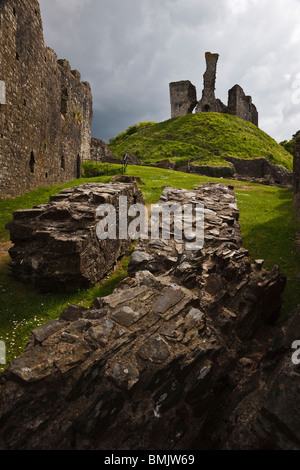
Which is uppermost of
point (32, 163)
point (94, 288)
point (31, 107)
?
point (31, 107)

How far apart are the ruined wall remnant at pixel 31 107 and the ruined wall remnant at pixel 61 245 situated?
9.11 m

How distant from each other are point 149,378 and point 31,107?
19.6 metres

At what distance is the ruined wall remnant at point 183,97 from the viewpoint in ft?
205

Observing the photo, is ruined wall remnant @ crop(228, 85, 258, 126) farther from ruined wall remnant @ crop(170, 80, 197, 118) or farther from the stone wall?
the stone wall

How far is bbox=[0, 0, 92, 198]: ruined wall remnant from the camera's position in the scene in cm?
1508

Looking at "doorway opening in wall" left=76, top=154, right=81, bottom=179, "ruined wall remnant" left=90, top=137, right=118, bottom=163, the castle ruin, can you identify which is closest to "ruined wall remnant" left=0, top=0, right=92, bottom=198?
"doorway opening in wall" left=76, top=154, right=81, bottom=179

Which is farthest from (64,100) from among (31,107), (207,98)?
(207,98)

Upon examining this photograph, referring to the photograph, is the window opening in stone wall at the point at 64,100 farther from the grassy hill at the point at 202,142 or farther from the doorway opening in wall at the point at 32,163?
the grassy hill at the point at 202,142

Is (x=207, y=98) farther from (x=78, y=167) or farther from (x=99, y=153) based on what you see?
(x=78, y=167)

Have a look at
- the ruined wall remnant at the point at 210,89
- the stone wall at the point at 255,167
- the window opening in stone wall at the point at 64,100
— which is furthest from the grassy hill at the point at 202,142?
the window opening in stone wall at the point at 64,100

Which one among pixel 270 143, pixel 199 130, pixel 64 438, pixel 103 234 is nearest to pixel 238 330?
pixel 64 438

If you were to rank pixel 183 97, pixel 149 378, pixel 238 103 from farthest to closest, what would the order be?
pixel 238 103 → pixel 183 97 → pixel 149 378

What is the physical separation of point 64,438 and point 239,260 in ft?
14.8

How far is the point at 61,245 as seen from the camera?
21.9 ft
